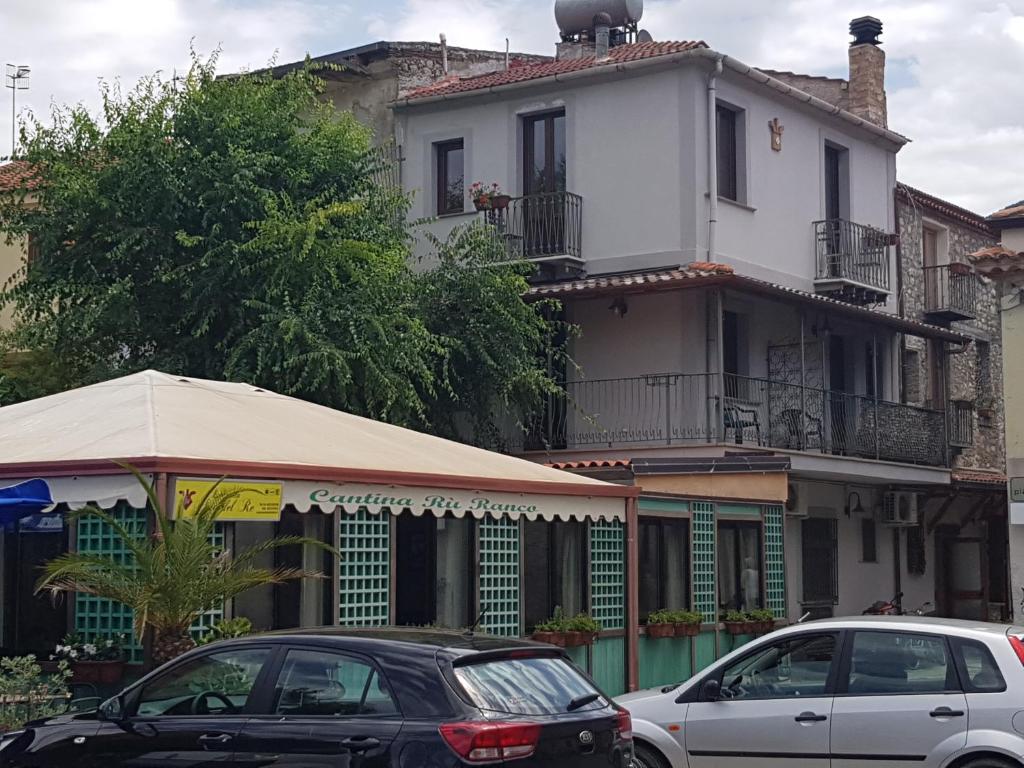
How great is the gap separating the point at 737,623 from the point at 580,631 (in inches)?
151

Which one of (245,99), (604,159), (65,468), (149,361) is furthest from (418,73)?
(65,468)

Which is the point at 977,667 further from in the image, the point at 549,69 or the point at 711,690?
the point at 549,69

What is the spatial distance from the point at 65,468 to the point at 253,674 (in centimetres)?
340

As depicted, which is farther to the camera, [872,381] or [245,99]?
[872,381]

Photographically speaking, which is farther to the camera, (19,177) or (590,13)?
(590,13)

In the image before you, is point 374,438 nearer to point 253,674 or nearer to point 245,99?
point 253,674

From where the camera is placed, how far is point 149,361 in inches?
837

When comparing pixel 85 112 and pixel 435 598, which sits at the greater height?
pixel 85 112

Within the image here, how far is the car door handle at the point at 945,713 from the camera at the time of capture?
965 centimetres

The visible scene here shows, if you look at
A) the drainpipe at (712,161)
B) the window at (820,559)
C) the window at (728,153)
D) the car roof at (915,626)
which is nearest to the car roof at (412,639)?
the car roof at (915,626)

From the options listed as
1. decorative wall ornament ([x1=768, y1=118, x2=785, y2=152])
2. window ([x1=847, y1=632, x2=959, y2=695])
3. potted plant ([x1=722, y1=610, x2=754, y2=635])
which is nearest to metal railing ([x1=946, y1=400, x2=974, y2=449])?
decorative wall ornament ([x1=768, y1=118, x2=785, y2=152])

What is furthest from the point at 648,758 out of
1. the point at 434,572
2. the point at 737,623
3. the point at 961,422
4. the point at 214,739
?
the point at 961,422

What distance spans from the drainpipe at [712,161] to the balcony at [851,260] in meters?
3.17

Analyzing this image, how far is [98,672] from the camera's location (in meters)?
11.2
